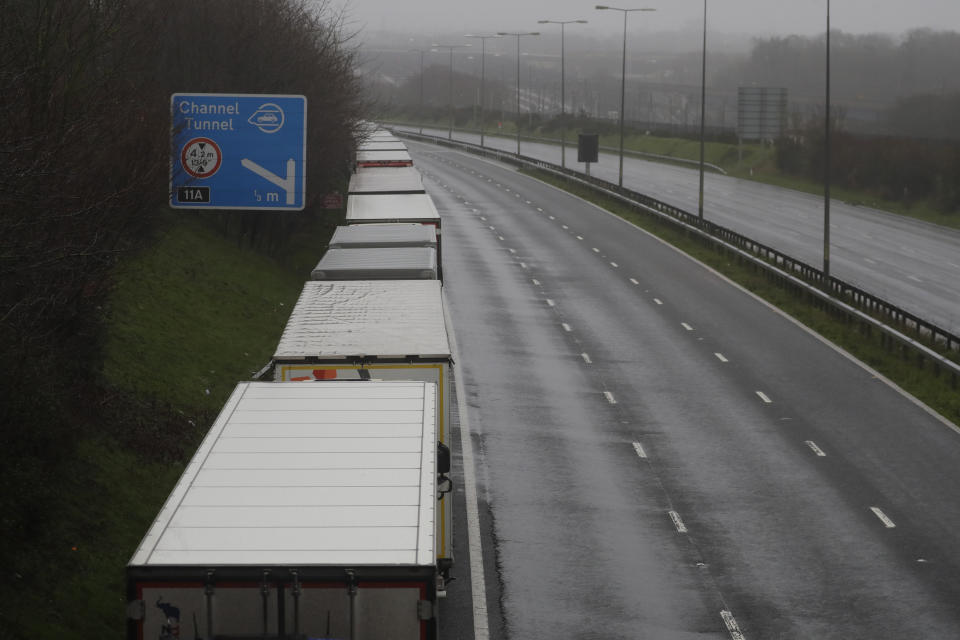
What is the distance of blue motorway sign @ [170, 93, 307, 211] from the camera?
21109 millimetres

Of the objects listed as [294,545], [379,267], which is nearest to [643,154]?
[379,267]

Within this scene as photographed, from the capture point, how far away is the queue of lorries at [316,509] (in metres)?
9.59

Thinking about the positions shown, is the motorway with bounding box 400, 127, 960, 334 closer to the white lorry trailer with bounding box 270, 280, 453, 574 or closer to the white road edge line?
the white road edge line

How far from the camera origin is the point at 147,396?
23844 mm

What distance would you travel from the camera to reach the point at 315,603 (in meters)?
9.61

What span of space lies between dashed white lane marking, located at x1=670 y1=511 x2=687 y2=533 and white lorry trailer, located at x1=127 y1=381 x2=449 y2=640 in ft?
29.7

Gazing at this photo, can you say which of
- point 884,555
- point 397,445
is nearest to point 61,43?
point 397,445

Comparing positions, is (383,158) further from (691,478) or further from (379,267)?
(691,478)

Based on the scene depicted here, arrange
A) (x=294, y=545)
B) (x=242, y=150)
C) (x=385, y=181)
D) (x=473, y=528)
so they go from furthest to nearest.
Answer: (x=385, y=181), (x=242, y=150), (x=473, y=528), (x=294, y=545)

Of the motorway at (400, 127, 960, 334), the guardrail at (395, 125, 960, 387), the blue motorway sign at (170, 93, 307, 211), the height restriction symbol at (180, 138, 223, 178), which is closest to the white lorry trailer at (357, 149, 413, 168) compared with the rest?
the guardrail at (395, 125, 960, 387)

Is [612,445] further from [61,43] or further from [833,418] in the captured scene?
[61,43]

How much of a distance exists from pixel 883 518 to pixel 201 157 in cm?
1182

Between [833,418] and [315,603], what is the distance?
2051 cm

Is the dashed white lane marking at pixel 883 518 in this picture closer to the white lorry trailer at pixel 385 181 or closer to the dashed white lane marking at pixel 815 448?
the dashed white lane marking at pixel 815 448
